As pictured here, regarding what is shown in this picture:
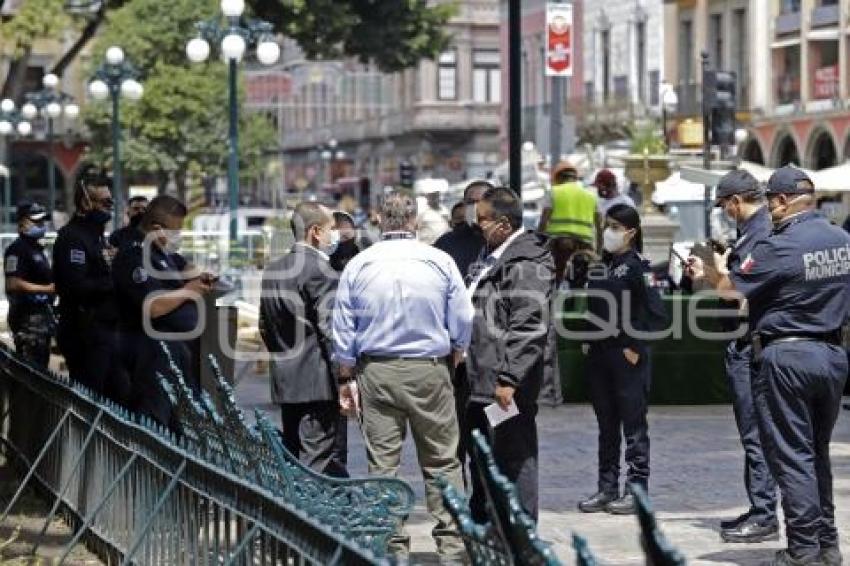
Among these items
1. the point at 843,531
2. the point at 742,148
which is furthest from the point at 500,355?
the point at 742,148

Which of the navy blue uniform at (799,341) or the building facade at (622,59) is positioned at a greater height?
the building facade at (622,59)

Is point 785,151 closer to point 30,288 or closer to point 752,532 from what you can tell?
point 30,288

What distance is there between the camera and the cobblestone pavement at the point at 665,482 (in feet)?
36.7

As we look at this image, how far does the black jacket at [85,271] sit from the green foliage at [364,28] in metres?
28.4

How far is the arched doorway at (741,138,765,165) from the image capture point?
59.5 meters

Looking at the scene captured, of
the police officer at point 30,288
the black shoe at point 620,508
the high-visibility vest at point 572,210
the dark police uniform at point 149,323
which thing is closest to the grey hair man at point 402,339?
the dark police uniform at point 149,323

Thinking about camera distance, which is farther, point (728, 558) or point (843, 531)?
point (843, 531)

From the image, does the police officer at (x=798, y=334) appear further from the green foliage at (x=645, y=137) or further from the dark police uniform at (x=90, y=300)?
the green foliage at (x=645, y=137)

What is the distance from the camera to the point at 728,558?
10836mm

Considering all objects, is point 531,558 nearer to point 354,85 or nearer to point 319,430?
point 319,430

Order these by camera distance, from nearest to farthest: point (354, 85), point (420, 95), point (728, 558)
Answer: point (728, 558), point (420, 95), point (354, 85)

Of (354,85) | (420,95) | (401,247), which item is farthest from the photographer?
(354,85)

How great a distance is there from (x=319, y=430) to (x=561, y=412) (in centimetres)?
707

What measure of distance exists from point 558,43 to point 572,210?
13042 mm
